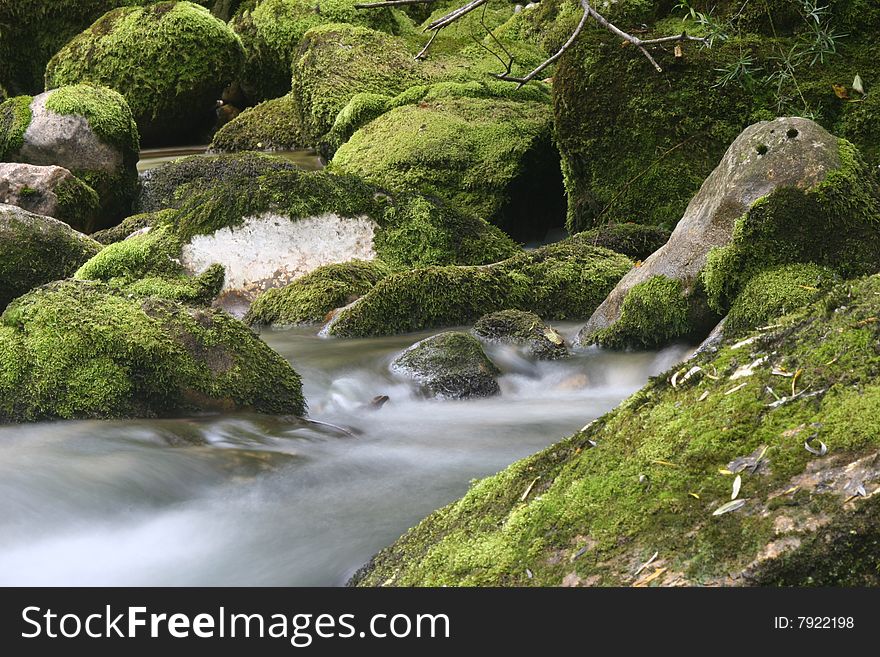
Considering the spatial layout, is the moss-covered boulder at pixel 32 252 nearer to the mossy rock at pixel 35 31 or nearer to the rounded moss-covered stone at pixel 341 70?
the rounded moss-covered stone at pixel 341 70

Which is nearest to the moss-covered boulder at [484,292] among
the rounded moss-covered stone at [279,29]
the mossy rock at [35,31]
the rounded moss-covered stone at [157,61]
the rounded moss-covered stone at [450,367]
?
the rounded moss-covered stone at [450,367]

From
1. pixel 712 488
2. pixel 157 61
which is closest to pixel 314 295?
pixel 712 488

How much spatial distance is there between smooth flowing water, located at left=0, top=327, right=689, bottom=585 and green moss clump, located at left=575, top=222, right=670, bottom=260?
7.82 feet

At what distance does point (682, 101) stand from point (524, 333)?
3058 mm

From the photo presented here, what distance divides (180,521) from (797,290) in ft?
11.5

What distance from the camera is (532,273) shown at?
779cm

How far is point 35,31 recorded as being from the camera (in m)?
22.5

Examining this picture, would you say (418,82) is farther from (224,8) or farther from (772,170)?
(224,8)

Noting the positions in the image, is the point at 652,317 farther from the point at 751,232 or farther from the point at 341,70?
the point at 341,70

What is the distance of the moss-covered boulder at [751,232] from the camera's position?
5.86m

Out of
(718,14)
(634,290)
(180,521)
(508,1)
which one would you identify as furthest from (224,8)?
A: (180,521)

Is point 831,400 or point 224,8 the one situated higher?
point 224,8

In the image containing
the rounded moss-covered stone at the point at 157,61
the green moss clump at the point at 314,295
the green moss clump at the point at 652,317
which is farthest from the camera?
the rounded moss-covered stone at the point at 157,61

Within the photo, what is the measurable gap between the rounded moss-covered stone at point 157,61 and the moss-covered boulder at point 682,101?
384 inches
